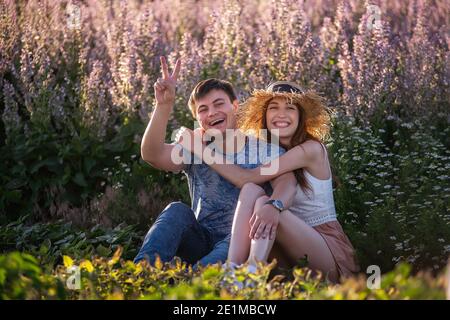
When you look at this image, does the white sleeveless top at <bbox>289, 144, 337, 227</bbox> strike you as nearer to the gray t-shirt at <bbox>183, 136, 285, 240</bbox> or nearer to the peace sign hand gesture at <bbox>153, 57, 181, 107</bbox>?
the gray t-shirt at <bbox>183, 136, 285, 240</bbox>

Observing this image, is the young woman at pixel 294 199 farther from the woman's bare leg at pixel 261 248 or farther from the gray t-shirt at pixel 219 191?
the gray t-shirt at pixel 219 191

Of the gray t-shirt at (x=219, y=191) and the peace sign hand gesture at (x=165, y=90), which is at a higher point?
the peace sign hand gesture at (x=165, y=90)

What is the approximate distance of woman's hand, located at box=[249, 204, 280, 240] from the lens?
3.93 meters

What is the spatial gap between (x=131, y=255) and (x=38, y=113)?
1804mm

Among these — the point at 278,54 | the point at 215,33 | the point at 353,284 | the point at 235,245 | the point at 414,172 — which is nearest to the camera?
the point at 353,284

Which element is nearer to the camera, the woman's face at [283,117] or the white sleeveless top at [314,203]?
the white sleeveless top at [314,203]

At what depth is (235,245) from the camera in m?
3.96

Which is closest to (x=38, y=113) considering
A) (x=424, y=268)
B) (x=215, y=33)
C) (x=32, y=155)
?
(x=32, y=155)

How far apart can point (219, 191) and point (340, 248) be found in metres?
0.70

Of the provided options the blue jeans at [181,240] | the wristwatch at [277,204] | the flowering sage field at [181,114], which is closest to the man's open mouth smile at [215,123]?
the blue jeans at [181,240]

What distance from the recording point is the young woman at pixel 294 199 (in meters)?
3.97

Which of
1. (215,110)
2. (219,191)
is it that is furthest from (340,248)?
(215,110)

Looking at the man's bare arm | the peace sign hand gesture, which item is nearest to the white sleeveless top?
the man's bare arm

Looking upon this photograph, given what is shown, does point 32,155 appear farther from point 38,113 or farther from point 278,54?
point 278,54
